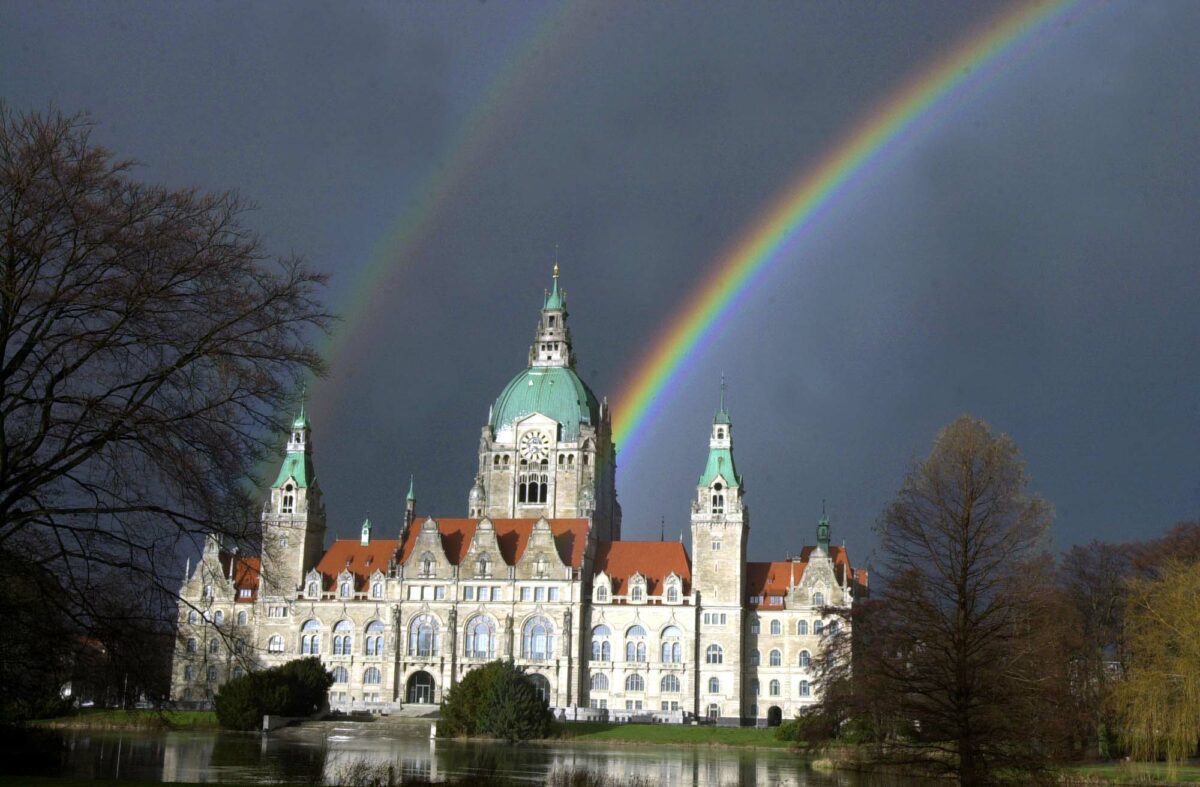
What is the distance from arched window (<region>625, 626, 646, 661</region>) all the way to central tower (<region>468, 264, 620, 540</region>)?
15211mm

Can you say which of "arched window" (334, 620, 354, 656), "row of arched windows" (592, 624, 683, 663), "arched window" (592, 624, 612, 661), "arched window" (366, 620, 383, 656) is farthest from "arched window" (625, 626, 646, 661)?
"arched window" (334, 620, 354, 656)

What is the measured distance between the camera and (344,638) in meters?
112

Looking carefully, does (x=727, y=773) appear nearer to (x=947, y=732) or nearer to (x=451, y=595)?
(x=947, y=732)

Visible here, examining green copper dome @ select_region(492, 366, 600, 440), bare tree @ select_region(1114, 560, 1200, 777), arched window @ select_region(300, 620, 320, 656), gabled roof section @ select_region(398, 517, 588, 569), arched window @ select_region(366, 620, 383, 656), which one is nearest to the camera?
bare tree @ select_region(1114, 560, 1200, 777)

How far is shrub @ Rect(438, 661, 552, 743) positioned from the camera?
76125 millimetres

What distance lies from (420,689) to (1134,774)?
70.7 m

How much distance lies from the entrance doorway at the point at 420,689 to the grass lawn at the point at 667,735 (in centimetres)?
2269

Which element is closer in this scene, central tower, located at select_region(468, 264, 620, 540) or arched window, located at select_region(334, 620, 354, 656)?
arched window, located at select_region(334, 620, 354, 656)

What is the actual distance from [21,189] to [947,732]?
23.7m

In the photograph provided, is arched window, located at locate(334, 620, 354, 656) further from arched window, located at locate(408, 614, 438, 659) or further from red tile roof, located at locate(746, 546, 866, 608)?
red tile roof, located at locate(746, 546, 866, 608)

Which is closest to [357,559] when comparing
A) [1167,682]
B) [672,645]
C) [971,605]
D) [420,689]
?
[420,689]

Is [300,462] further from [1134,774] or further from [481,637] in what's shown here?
[1134,774]

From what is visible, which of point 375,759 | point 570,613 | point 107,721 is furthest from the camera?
point 570,613

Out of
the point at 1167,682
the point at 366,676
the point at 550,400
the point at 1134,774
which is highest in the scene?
the point at 550,400
